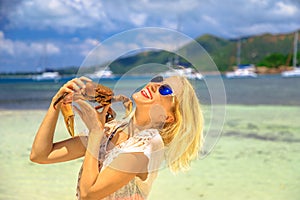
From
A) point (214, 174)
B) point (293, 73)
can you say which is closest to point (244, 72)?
point (293, 73)

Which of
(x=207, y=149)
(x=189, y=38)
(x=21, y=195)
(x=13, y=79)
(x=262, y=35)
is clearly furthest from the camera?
(x=262, y=35)

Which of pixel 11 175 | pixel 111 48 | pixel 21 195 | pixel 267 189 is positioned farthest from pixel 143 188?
pixel 11 175

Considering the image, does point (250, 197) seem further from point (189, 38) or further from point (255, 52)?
point (255, 52)

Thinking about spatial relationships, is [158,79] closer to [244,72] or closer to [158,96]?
[158,96]

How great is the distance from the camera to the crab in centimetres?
129

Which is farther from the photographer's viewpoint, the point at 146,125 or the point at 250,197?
the point at 250,197

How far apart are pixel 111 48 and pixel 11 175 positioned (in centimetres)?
432

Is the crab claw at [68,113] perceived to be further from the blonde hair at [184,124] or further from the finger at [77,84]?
the blonde hair at [184,124]

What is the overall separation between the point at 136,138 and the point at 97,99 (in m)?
0.15

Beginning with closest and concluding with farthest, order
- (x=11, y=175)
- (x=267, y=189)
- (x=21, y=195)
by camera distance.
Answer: (x=21, y=195) → (x=267, y=189) → (x=11, y=175)

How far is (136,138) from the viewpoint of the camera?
4.54 ft

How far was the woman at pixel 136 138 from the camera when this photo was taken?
1331 millimetres

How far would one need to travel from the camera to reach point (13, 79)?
4750 centimetres

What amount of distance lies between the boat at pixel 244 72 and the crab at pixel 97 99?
140ft
